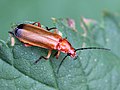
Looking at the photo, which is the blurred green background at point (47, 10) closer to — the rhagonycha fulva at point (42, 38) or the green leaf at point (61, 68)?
the green leaf at point (61, 68)

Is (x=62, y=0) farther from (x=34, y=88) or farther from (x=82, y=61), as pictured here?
(x=34, y=88)

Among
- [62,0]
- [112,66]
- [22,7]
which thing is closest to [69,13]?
[62,0]

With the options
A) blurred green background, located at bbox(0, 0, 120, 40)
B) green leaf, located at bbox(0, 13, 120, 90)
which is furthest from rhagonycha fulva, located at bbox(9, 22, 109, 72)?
blurred green background, located at bbox(0, 0, 120, 40)

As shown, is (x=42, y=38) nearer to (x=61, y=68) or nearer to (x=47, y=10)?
(x=61, y=68)

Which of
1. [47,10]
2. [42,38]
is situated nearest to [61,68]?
[42,38]

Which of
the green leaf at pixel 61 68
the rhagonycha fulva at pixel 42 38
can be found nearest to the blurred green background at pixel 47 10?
the green leaf at pixel 61 68
